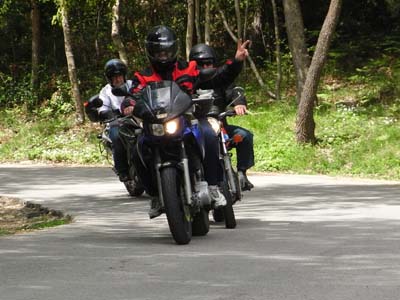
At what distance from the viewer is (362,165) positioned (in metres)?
19.0

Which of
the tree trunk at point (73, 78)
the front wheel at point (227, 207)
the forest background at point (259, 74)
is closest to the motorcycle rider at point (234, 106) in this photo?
the front wheel at point (227, 207)

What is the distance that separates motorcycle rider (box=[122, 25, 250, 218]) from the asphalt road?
53cm

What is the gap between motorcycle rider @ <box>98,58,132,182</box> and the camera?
14.6 metres

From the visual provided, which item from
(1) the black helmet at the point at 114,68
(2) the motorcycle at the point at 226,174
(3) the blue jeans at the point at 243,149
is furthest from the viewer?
(1) the black helmet at the point at 114,68

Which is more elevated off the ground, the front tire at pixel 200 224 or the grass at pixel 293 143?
the front tire at pixel 200 224

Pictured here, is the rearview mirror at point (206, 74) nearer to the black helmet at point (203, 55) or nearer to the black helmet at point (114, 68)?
the black helmet at point (203, 55)

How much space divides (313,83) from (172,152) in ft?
39.7

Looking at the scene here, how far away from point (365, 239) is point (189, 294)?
312cm

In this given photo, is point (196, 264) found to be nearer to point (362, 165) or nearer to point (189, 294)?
point (189, 294)

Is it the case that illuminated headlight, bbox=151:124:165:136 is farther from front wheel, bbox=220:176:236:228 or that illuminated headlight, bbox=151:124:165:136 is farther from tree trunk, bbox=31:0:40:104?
tree trunk, bbox=31:0:40:104

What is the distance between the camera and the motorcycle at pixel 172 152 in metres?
9.20

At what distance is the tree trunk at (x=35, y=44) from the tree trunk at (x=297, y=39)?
10015 millimetres

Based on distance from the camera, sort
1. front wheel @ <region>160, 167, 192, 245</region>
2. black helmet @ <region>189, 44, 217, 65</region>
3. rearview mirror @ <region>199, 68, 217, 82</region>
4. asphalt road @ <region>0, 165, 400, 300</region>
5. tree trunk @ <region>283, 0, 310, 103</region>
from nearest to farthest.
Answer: asphalt road @ <region>0, 165, 400, 300</region> < front wheel @ <region>160, 167, 192, 245</region> < rearview mirror @ <region>199, 68, 217, 82</region> < black helmet @ <region>189, 44, 217, 65</region> < tree trunk @ <region>283, 0, 310, 103</region>

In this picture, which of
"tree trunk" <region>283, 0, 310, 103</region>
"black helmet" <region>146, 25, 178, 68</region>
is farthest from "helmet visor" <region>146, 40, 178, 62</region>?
"tree trunk" <region>283, 0, 310, 103</region>
